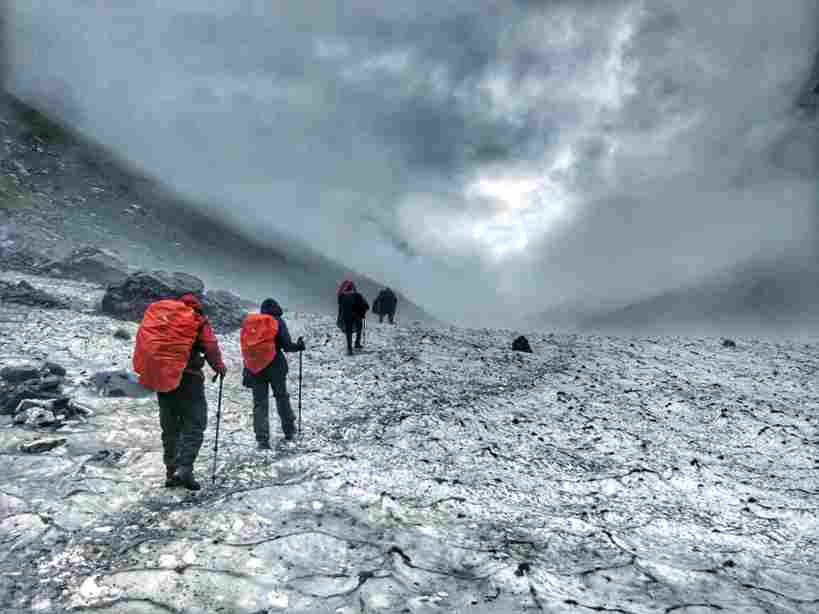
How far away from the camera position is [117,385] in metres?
11.1

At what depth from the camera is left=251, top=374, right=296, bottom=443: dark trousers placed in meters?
9.02

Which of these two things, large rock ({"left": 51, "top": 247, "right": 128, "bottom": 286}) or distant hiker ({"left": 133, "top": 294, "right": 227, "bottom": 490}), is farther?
large rock ({"left": 51, "top": 247, "right": 128, "bottom": 286})

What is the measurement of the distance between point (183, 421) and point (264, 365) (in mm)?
2127

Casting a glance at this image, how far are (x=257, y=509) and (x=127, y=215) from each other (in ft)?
185

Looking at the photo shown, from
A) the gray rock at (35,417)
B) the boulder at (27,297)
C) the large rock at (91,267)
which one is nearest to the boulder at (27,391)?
the gray rock at (35,417)

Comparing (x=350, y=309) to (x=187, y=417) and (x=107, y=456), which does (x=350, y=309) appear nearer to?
(x=107, y=456)

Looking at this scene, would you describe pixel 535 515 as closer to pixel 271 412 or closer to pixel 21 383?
pixel 271 412

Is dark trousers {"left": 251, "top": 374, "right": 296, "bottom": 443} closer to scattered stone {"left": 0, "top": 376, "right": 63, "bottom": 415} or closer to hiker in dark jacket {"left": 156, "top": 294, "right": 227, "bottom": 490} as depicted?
hiker in dark jacket {"left": 156, "top": 294, "right": 227, "bottom": 490}

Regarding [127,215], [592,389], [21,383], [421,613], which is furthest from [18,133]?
[421,613]

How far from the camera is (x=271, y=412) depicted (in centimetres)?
1170

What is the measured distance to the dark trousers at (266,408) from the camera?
902 centimetres

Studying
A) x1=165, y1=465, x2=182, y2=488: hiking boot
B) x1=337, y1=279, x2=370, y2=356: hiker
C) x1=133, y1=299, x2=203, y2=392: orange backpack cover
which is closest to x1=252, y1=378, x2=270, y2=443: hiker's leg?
x1=165, y1=465, x2=182, y2=488: hiking boot

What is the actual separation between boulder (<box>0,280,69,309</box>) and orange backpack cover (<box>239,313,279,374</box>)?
523 inches

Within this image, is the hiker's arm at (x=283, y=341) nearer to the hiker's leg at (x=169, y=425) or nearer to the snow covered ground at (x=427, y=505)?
the snow covered ground at (x=427, y=505)
